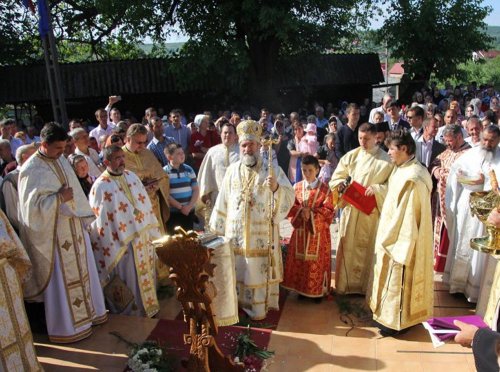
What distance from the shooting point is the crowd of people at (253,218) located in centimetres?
496

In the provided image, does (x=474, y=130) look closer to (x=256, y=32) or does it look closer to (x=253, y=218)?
(x=253, y=218)

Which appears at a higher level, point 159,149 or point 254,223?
point 159,149

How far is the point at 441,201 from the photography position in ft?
22.1

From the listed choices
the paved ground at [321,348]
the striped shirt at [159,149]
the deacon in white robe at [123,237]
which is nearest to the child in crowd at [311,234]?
the paved ground at [321,348]

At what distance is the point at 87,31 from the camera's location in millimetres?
20203

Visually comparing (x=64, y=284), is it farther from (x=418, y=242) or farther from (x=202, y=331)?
(x=418, y=242)

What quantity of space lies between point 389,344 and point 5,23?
1776 cm

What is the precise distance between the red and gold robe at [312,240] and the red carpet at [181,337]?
3.34ft

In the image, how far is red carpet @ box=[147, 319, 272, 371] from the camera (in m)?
4.84

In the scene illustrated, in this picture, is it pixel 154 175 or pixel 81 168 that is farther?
pixel 154 175

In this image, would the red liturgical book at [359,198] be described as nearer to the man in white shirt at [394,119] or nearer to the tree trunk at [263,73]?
the man in white shirt at [394,119]

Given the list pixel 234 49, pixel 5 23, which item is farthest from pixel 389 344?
pixel 5 23

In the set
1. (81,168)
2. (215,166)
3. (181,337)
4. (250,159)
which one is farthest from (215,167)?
(181,337)

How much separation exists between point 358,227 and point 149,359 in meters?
2.78
